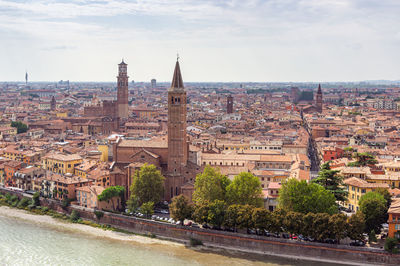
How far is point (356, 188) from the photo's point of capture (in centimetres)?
3719

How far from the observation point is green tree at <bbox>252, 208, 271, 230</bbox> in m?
32.6

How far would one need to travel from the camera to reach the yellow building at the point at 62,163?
1927 inches

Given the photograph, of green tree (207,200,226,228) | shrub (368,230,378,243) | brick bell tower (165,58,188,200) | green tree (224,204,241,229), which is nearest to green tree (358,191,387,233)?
shrub (368,230,378,243)

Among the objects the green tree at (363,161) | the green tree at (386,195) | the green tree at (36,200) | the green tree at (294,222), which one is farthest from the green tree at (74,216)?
the green tree at (363,161)

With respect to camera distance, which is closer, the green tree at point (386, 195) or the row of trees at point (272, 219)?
the row of trees at point (272, 219)

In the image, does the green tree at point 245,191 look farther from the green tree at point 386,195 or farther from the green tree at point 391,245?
the green tree at point 391,245

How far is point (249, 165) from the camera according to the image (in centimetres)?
4738

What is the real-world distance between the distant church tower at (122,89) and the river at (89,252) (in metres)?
61.9

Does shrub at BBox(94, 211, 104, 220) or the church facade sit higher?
the church facade

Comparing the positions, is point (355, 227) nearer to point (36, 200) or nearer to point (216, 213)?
point (216, 213)

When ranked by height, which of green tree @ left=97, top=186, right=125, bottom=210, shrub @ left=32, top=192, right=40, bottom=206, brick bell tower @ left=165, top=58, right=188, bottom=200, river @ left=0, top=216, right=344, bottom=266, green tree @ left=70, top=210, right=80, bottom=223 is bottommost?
river @ left=0, top=216, right=344, bottom=266

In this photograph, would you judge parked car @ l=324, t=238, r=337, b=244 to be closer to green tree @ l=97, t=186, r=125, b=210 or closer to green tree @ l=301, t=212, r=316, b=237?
green tree @ l=301, t=212, r=316, b=237

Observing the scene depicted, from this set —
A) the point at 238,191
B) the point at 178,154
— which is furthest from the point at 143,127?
the point at 238,191

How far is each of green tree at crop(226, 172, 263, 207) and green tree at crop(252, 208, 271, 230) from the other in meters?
3.38
